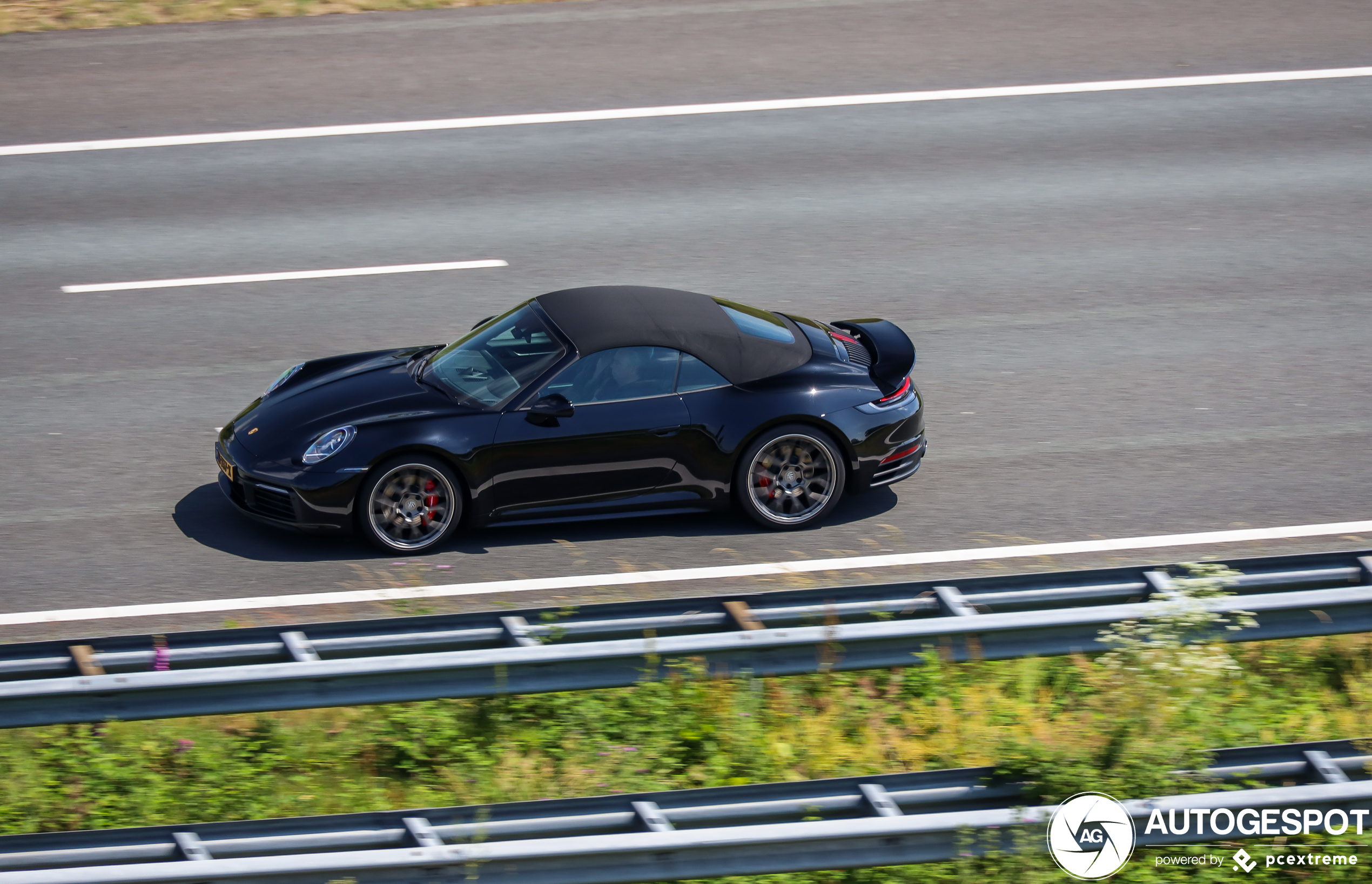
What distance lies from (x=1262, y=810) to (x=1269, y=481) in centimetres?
435

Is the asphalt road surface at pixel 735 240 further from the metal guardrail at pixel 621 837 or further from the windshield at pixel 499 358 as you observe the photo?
the metal guardrail at pixel 621 837

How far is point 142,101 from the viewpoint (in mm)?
15281

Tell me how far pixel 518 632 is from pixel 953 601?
1.87 m

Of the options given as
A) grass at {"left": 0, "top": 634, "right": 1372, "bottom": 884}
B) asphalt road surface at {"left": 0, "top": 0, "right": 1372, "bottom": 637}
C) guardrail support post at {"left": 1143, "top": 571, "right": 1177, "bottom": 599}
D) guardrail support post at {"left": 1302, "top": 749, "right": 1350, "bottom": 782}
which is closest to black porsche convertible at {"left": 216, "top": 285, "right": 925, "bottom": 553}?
asphalt road surface at {"left": 0, "top": 0, "right": 1372, "bottom": 637}

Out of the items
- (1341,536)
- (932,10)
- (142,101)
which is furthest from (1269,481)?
(142,101)

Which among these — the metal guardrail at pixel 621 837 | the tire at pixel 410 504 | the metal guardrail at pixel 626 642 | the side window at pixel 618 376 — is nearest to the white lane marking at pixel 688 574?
the tire at pixel 410 504

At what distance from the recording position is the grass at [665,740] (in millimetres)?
5938

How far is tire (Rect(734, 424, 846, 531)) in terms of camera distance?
8.59 metres

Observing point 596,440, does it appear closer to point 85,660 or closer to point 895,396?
point 895,396

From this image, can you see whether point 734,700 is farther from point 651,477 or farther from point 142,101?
point 142,101

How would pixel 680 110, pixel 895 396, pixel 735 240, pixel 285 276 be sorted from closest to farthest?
pixel 895 396, pixel 285 276, pixel 735 240, pixel 680 110

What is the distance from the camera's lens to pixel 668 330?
870cm

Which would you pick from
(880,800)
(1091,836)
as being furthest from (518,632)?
(1091,836)

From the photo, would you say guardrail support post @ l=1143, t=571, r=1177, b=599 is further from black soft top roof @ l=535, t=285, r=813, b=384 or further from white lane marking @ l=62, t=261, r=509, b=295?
white lane marking @ l=62, t=261, r=509, b=295
